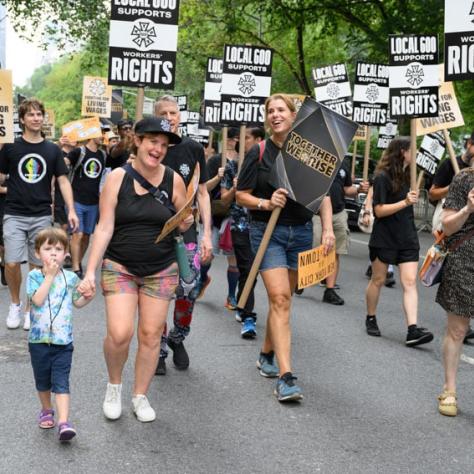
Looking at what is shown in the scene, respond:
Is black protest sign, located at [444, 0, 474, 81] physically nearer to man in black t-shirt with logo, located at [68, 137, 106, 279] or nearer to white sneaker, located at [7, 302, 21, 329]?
white sneaker, located at [7, 302, 21, 329]

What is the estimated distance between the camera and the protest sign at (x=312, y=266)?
565cm

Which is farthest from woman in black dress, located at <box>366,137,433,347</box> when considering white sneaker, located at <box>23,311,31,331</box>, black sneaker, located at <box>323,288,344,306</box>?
white sneaker, located at <box>23,311,31,331</box>

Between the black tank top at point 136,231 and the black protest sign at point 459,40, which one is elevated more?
the black protest sign at point 459,40

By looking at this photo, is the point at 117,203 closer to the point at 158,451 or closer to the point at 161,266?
the point at 161,266

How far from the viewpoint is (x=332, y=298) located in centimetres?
947

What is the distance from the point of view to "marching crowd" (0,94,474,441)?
464 centimetres

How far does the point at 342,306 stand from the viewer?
9352mm

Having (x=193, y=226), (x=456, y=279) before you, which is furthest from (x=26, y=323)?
(x=456, y=279)

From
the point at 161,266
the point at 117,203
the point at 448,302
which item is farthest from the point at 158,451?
the point at 448,302

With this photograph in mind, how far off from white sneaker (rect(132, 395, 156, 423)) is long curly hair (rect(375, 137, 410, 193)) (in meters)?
3.52

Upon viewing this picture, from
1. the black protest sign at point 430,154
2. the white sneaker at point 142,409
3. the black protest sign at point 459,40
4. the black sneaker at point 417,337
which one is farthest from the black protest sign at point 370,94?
the white sneaker at point 142,409

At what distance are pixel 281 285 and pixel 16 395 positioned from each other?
1.82m

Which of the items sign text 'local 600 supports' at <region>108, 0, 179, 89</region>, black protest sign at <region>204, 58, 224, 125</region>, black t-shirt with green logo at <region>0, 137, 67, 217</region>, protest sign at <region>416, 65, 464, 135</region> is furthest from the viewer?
black protest sign at <region>204, 58, 224, 125</region>

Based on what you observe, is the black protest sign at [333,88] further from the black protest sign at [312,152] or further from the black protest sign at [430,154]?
the black protest sign at [312,152]
